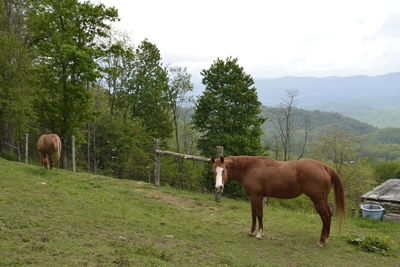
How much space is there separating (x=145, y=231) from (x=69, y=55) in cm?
1278

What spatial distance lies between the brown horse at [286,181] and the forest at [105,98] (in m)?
12.5

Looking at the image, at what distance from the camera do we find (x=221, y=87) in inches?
891

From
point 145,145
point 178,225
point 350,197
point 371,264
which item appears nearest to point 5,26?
point 145,145

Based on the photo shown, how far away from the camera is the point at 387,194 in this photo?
34.6ft

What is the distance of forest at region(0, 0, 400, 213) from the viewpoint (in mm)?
16766

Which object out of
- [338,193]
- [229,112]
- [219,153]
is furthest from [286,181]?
[229,112]

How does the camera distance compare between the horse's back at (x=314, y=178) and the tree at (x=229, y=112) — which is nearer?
the horse's back at (x=314, y=178)

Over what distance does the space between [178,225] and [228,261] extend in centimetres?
243

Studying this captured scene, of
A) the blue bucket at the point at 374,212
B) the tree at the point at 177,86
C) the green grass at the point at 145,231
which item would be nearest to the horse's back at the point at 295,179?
the green grass at the point at 145,231

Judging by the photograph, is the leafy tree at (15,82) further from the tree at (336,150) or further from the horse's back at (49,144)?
the tree at (336,150)

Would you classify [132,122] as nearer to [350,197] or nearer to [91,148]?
[91,148]

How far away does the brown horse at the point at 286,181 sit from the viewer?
261 inches

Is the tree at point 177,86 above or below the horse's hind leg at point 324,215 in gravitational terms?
above

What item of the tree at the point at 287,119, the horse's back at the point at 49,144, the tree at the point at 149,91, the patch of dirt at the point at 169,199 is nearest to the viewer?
the patch of dirt at the point at 169,199
